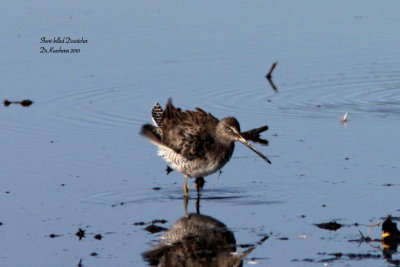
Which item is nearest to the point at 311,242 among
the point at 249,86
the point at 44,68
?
the point at 249,86

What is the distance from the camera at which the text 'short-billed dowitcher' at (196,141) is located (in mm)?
14125

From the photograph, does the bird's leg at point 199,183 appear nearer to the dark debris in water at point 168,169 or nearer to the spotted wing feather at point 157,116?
the dark debris in water at point 168,169

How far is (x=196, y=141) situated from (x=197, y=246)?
273cm

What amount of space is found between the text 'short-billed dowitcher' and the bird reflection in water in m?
1.34

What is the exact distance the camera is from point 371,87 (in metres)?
19.8

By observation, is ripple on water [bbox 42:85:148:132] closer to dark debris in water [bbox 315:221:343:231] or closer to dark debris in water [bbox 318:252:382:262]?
dark debris in water [bbox 315:221:343:231]

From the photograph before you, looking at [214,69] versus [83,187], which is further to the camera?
[214,69]

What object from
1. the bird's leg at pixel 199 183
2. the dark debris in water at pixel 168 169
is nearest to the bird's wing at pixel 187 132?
the bird's leg at pixel 199 183

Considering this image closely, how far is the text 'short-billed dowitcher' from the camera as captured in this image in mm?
14125

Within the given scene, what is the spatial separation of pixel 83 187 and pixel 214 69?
7.03 meters

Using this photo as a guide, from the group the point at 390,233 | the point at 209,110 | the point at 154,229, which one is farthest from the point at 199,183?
the point at 390,233

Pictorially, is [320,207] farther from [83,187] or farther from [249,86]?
[249,86]

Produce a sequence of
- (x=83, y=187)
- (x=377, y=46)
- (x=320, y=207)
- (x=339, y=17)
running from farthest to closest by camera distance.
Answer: (x=339, y=17), (x=377, y=46), (x=83, y=187), (x=320, y=207)

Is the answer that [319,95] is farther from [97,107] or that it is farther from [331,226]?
[331,226]
